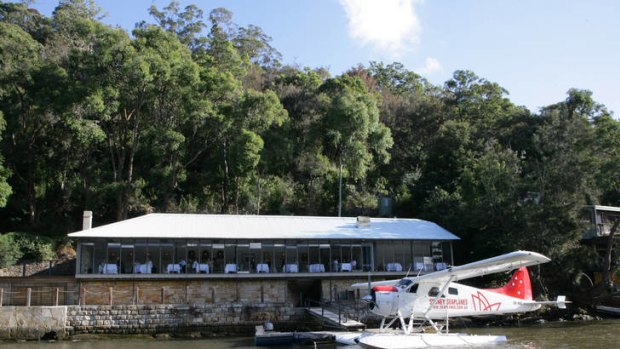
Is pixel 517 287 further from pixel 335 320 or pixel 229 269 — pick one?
pixel 229 269

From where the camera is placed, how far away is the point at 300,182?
41625mm

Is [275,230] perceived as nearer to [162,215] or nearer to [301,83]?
[162,215]

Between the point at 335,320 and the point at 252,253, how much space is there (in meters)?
7.02

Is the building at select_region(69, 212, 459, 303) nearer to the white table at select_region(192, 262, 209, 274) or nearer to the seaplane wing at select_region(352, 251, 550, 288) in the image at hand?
the white table at select_region(192, 262, 209, 274)

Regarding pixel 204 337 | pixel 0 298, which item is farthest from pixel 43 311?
pixel 204 337

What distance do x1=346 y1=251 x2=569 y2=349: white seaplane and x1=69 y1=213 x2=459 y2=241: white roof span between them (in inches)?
321

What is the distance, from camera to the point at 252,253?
92.1 ft

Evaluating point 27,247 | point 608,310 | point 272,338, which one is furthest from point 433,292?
point 27,247

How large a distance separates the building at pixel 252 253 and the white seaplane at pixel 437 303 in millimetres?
7244

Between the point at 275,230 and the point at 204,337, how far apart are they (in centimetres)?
719

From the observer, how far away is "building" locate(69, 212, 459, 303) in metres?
25.6

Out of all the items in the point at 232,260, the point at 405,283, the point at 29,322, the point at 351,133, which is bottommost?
the point at 29,322

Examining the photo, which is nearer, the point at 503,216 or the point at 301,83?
the point at 503,216

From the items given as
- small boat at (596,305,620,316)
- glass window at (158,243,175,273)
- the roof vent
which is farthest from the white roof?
small boat at (596,305,620,316)
